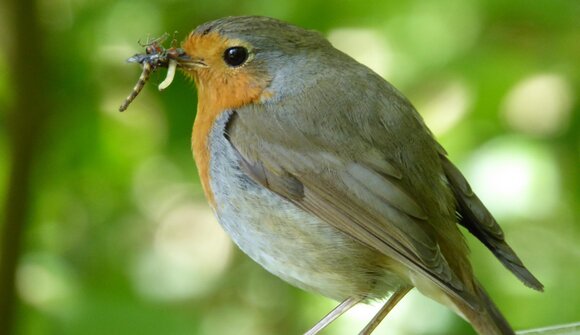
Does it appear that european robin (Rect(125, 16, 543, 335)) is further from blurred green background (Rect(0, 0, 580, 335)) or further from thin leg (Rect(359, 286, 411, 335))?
blurred green background (Rect(0, 0, 580, 335))

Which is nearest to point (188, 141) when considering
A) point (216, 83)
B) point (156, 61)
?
point (156, 61)

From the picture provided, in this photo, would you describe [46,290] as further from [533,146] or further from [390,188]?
[533,146]

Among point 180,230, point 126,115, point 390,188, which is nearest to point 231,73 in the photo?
point 390,188

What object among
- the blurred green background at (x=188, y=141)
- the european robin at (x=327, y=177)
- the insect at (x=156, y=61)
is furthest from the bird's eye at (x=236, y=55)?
the blurred green background at (x=188, y=141)

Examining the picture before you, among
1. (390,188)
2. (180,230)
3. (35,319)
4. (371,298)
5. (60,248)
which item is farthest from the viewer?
(180,230)

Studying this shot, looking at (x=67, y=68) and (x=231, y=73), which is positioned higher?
(x=67, y=68)

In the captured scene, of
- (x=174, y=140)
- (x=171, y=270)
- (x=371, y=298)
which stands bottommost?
(x=371, y=298)
